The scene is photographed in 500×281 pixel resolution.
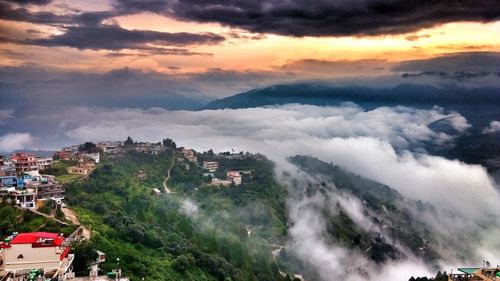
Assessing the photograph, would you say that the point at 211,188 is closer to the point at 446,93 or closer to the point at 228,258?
the point at 228,258

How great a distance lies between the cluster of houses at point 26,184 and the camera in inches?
683

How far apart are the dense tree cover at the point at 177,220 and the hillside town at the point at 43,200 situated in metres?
0.76

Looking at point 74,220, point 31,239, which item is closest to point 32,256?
point 31,239

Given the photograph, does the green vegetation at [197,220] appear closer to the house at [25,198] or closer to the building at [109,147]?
the house at [25,198]

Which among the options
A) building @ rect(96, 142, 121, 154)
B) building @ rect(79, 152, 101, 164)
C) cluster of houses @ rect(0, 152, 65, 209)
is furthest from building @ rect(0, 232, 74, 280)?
building @ rect(96, 142, 121, 154)

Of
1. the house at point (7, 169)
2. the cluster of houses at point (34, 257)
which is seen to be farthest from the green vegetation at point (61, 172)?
the cluster of houses at point (34, 257)

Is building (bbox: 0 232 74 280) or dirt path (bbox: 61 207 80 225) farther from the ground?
building (bbox: 0 232 74 280)

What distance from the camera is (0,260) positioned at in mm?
12883

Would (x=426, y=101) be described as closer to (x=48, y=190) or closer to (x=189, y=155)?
(x=189, y=155)

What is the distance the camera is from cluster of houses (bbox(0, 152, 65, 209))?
683 inches

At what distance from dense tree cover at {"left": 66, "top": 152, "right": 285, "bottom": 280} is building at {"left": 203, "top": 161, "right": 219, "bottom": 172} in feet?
8.36

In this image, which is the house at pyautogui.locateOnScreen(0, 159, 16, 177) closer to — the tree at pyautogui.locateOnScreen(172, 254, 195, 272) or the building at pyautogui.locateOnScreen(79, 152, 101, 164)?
the building at pyautogui.locateOnScreen(79, 152, 101, 164)

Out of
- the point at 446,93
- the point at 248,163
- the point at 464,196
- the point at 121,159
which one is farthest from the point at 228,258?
the point at 446,93

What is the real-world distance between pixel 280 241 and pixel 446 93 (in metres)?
52.2
